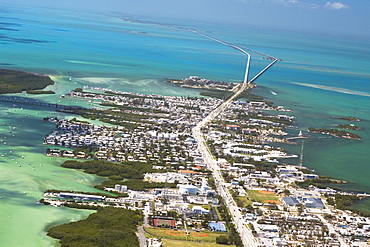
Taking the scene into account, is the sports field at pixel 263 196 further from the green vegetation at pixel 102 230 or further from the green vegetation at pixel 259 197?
the green vegetation at pixel 102 230

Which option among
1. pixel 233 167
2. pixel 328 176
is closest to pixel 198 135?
pixel 233 167

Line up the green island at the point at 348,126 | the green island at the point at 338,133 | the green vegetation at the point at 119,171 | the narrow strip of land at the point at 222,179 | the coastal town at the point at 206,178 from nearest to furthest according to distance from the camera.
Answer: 1. the narrow strip of land at the point at 222,179
2. the coastal town at the point at 206,178
3. the green vegetation at the point at 119,171
4. the green island at the point at 338,133
5. the green island at the point at 348,126

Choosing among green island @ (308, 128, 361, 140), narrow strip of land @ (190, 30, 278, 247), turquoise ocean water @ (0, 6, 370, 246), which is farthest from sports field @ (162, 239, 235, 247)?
green island @ (308, 128, 361, 140)

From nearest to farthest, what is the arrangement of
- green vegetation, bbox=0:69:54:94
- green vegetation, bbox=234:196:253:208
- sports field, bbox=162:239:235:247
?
1. sports field, bbox=162:239:235:247
2. green vegetation, bbox=234:196:253:208
3. green vegetation, bbox=0:69:54:94

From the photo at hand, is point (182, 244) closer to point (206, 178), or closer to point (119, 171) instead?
point (206, 178)

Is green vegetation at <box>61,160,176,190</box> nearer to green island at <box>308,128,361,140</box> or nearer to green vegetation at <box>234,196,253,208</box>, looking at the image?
green vegetation at <box>234,196,253,208</box>

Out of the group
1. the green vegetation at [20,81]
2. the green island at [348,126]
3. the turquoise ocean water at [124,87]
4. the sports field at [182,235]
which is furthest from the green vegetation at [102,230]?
the green island at [348,126]
